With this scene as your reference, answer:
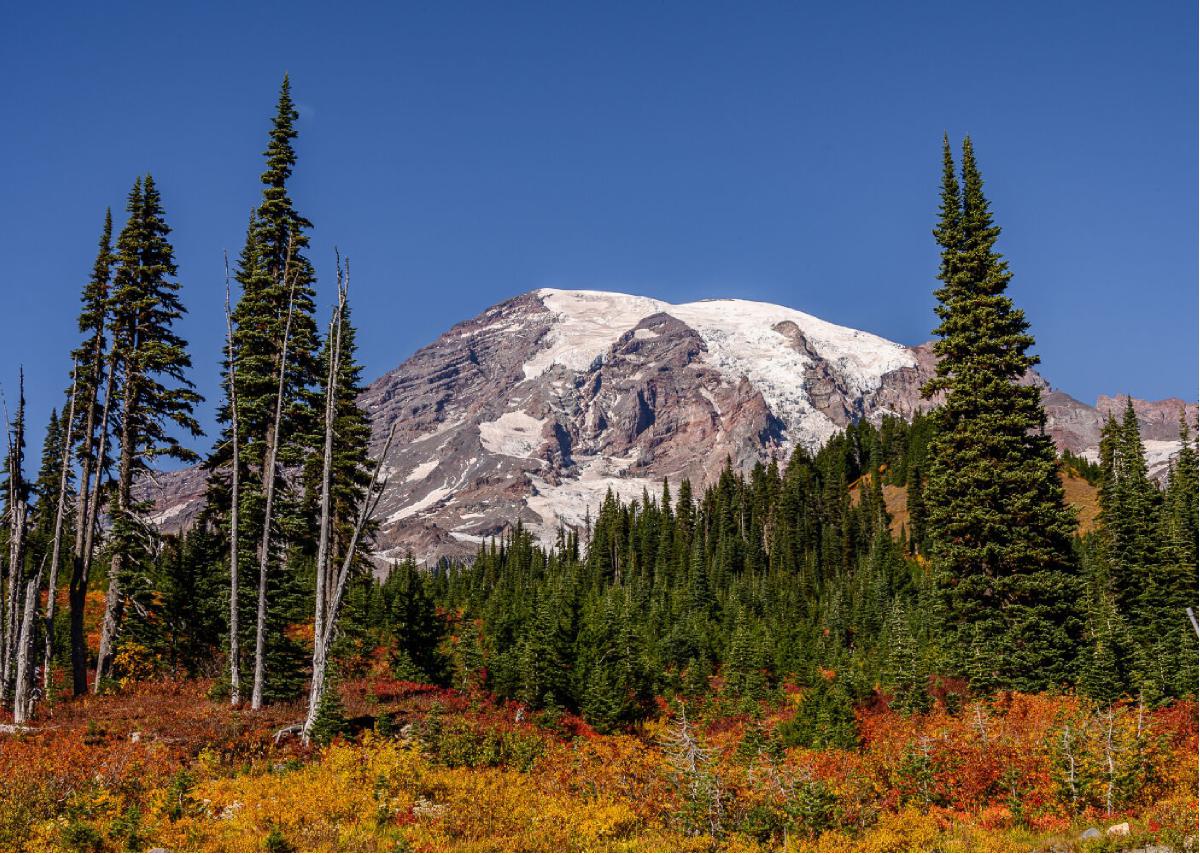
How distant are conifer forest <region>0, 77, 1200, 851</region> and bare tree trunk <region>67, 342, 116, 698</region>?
113 mm

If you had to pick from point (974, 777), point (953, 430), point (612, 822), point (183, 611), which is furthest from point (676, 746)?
point (183, 611)

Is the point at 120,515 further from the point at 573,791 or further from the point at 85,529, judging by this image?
the point at 573,791

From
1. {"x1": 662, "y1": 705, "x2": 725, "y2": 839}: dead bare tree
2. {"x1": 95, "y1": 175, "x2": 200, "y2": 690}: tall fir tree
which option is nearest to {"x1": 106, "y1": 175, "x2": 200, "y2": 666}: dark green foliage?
{"x1": 95, "y1": 175, "x2": 200, "y2": 690}: tall fir tree

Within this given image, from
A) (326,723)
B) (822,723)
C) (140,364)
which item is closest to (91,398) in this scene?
(140,364)

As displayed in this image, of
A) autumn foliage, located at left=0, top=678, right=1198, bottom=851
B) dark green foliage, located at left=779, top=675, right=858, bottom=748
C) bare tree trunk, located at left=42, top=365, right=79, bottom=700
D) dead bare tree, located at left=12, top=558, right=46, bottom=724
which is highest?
bare tree trunk, located at left=42, top=365, right=79, bottom=700

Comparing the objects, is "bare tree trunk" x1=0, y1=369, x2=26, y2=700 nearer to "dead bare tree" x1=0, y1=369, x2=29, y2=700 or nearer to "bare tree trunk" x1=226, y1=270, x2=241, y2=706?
"dead bare tree" x1=0, y1=369, x2=29, y2=700

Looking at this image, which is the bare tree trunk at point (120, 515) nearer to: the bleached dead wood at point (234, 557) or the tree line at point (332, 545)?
the tree line at point (332, 545)

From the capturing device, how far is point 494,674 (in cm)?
3997

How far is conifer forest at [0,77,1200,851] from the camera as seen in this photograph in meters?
15.6

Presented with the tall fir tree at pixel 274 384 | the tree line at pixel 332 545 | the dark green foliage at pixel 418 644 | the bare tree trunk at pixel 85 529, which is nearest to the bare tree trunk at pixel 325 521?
the tree line at pixel 332 545

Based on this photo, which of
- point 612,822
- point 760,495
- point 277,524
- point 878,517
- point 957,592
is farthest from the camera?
point 760,495

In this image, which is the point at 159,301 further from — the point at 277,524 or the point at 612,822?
the point at 612,822

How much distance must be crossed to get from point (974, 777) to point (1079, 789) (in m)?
1.86

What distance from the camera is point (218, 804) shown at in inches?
643
